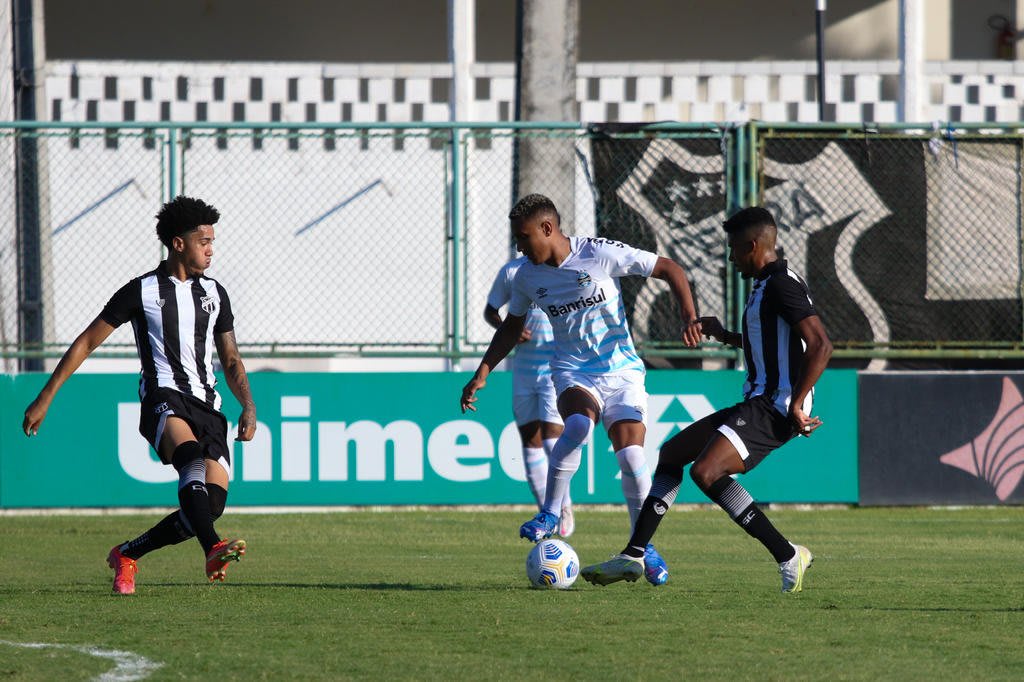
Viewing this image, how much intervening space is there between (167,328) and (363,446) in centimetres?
513

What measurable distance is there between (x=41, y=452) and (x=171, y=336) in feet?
17.6

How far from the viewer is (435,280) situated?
1503cm

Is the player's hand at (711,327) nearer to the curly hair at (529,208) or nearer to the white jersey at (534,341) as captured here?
the curly hair at (529,208)

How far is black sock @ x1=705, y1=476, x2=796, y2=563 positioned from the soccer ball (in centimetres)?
85

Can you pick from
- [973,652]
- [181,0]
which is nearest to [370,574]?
[973,652]

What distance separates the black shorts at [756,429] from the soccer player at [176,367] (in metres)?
2.31

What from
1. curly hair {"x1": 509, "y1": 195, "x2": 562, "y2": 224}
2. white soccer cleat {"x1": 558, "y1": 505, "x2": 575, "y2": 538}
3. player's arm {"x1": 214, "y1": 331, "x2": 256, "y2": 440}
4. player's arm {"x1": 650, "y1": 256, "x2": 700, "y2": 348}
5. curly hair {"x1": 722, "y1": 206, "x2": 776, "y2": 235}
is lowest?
white soccer cleat {"x1": 558, "y1": 505, "x2": 575, "y2": 538}

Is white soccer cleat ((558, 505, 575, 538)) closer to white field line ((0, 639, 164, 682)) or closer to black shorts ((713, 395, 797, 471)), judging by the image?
black shorts ((713, 395, 797, 471))

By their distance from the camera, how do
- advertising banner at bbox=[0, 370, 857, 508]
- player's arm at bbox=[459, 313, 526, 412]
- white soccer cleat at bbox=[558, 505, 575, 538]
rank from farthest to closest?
advertising banner at bbox=[0, 370, 857, 508] < white soccer cleat at bbox=[558, 505, 575, 538] < player's arm at bbox=[459, 313, 526, 412]

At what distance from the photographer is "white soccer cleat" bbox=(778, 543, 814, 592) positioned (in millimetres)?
7520

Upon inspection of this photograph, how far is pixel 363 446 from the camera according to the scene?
12.9 metres

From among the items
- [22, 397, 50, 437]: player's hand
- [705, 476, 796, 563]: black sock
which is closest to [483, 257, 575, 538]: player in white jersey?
[705, 476, 796, 563]: black sock

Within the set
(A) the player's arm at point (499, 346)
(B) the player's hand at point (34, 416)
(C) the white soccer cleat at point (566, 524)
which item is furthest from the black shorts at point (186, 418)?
(C) the white soccer cleat at point (566, 524)

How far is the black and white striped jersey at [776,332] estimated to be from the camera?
739 centimetres
